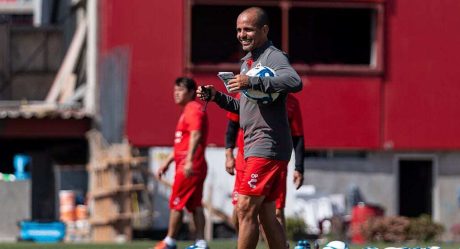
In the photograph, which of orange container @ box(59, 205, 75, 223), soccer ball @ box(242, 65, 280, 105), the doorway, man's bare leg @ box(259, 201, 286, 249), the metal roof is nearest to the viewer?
soccer ball @ box(242, 65, 280, 105)

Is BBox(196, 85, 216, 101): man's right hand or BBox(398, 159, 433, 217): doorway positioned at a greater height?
BBox(196, 85, 216, 101): man's right hand

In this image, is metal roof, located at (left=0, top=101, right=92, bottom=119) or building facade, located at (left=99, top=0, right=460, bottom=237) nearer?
building facade, located at (left=99, top=0, right=460, bottom=237)

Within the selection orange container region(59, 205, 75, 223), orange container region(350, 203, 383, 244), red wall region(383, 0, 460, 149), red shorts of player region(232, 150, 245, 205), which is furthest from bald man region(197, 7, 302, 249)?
red wall region(383, 0, 460, 149)

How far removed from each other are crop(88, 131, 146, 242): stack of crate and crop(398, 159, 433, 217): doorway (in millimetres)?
A: 6936

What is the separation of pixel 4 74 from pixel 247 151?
1171 inches

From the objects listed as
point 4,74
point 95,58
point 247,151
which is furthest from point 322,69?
point 247,151

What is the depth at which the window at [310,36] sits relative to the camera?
32.5 meters

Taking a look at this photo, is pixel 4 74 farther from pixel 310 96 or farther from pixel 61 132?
pixel 310 96

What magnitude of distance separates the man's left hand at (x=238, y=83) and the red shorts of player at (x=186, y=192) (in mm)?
4514

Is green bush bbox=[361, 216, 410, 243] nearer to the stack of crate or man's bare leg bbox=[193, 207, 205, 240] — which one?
the stack of crate

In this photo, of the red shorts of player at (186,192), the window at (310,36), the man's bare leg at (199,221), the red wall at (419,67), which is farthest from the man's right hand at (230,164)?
the red wall at (419,67)

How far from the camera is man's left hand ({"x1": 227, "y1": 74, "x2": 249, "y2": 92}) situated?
Answer: 981 centimetres

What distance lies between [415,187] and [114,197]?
310 inches

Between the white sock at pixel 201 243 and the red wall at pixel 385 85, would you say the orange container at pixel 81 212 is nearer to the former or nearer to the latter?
the red wall at pixel 385 85
